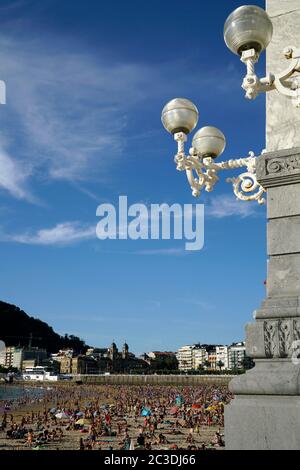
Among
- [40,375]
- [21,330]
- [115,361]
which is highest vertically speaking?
[21,330]

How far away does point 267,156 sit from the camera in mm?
3812

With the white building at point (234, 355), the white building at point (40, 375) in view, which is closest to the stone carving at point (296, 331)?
the white building at point (40, 375)

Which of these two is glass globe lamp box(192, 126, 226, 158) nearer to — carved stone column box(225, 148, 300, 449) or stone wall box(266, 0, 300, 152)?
stone wall box(266, 0, 300, 152)

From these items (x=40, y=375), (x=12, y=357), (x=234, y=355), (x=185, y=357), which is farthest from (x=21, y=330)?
(x=234, y=355)

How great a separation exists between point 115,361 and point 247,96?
15608cm

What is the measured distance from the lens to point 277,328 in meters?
3.39

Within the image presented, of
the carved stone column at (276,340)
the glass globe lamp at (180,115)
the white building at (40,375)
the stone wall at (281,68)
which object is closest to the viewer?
the carved stone column at (276,340)

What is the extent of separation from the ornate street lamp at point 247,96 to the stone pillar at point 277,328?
0.35 m

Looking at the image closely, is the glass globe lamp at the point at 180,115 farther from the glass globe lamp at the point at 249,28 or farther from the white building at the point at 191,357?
the white building at the point at 191,357

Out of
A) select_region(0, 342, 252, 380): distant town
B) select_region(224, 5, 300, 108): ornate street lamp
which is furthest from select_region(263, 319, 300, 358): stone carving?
select_region(0, 342, 252, 380): distant town

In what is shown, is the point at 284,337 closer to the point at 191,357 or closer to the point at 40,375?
the point at 40,375

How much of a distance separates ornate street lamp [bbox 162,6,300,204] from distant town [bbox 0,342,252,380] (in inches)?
5180

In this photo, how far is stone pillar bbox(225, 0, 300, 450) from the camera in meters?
3.18

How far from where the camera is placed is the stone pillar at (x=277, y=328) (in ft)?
10.4
